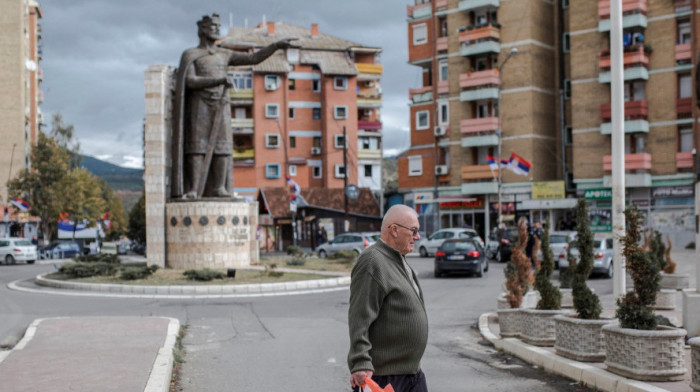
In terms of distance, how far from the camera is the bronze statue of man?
85.5 ft

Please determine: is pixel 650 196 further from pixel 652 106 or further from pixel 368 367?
pixel 368 367

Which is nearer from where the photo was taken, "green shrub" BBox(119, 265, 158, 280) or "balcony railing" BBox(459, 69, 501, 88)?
"green shrub" BBox(119, 265, 158, 280)

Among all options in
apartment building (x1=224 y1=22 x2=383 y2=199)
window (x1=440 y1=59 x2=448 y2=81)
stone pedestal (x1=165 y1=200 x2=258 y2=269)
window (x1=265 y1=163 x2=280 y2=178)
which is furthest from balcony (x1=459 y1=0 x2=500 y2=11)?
stone pedestal (x1=165 y1=200 x2=258 y2=269)

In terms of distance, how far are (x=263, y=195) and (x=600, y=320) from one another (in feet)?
155

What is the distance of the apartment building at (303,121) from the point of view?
210 feet

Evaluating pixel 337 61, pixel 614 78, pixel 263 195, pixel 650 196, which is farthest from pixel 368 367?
pixel 337 61

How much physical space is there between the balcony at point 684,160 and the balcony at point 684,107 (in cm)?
225

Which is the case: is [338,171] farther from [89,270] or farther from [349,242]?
[89,270]

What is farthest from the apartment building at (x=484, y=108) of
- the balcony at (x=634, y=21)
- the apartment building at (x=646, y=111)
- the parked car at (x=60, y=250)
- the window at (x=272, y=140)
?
the parked car at (x=60, y=250)

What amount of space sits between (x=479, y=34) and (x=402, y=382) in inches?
1907

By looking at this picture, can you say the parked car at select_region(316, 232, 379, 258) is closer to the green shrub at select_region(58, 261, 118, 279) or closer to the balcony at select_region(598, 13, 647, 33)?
the green shrub at select_region(58, 261, 118, 279)

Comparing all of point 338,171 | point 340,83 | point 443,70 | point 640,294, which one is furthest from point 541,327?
point 340,83

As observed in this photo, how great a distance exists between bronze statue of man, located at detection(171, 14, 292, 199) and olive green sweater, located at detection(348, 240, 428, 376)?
21933mm

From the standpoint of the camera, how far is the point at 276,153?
211 ft
